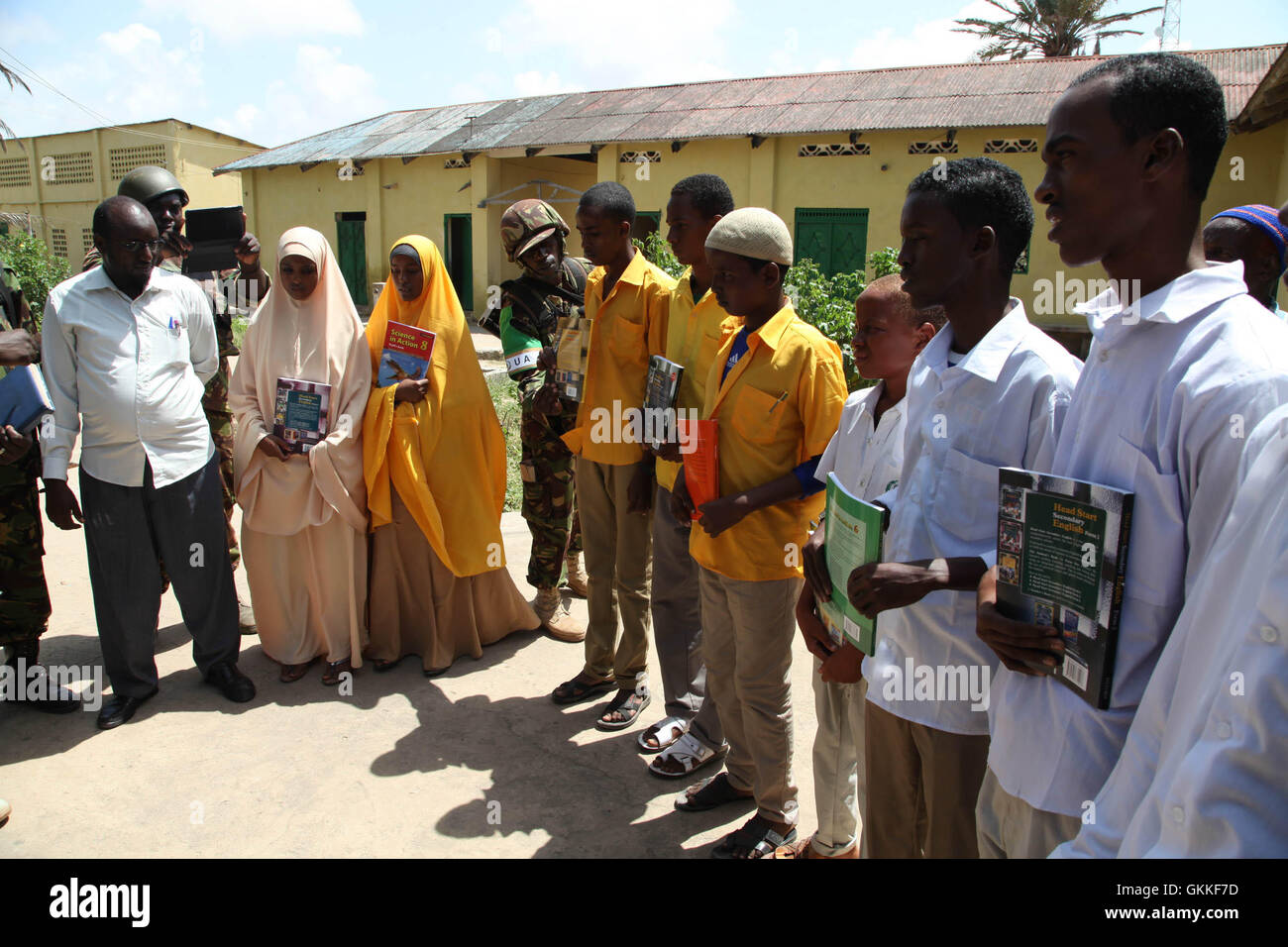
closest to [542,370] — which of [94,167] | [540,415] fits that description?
[540,415]

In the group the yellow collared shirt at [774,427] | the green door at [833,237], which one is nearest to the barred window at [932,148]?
the green door at [833,237]

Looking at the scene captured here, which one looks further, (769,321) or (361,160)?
(361,160)

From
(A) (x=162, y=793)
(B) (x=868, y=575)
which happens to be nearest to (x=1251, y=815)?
(B) (x=868, y=575)

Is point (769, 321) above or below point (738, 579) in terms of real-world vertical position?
above

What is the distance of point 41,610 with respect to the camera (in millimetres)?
3969

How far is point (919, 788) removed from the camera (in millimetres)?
2053

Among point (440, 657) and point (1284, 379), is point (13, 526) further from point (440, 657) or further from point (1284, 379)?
point (1284, 379)

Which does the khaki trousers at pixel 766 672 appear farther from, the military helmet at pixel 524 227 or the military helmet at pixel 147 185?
the military helmet at pixel 147 185

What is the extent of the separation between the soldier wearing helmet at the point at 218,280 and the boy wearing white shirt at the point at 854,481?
3.20m

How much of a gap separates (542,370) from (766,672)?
2.25 m

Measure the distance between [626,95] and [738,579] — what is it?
19.2 meters

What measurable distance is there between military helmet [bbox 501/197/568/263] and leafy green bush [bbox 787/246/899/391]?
6.33ft

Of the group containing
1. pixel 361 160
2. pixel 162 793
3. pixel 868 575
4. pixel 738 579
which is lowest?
pixel 162 793

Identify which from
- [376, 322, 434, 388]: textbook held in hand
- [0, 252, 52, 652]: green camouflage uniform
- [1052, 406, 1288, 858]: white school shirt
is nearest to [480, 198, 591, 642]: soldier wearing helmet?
[376, 322, 434, 388]: textbook held in hand
